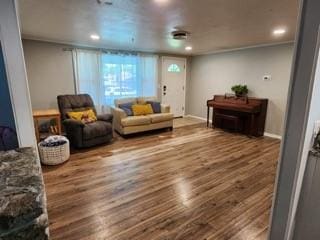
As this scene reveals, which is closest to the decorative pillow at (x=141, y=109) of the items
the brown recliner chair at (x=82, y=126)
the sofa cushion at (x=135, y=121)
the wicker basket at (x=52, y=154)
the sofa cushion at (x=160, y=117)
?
the sofa cushion at (x=160, y=117)

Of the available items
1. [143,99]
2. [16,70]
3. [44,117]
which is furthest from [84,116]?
[16,70]

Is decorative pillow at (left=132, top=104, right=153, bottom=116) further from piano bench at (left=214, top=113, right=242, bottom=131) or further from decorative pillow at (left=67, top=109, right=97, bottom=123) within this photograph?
piano bench at (left=214, top=113, right=242, bottom=131)

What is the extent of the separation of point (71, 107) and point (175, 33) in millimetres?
2667

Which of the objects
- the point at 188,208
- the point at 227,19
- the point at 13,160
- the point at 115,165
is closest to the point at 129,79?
the point at 115,165

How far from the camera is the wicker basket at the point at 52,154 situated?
10.2 ft

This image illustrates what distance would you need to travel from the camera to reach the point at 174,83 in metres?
6.68

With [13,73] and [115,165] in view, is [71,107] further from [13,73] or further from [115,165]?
[13,73]

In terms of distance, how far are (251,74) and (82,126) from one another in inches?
167

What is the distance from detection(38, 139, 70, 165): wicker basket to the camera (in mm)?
3109

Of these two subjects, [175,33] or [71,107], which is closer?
[175,33]

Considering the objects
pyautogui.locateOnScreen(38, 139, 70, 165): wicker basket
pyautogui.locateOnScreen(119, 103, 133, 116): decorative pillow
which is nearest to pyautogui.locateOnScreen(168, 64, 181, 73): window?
pyautogui.locateOnScreen(119, 103, 133, 116): decorative pillow

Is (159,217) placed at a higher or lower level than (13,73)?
lower

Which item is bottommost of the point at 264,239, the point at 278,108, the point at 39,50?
the point at 264,239

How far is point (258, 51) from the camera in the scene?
4875 mm
